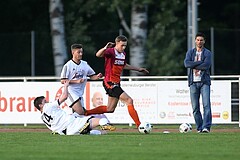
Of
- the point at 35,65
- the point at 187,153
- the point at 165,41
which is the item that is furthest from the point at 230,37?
the point at 187,153

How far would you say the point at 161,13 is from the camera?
42844 mm

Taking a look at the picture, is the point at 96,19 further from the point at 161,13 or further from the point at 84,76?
A: the point at 84,76

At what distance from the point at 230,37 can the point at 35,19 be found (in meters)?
9.70

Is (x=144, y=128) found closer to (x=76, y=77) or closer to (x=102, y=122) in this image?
(x=102, y=122)

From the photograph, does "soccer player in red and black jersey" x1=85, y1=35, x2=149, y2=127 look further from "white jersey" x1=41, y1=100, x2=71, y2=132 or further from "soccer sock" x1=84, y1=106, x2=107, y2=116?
→ "white jersey" x1=41, y1=100, x2=71, y2=132

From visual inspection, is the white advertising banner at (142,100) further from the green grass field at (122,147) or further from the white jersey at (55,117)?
the green grass field at (122,147)

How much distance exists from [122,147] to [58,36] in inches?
829

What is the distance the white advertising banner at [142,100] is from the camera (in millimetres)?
26328

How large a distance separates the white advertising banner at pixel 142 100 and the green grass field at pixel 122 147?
254 inches

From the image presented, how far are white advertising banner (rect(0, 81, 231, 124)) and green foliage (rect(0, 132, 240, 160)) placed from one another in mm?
6443

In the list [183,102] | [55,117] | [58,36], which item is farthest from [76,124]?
[58,36]

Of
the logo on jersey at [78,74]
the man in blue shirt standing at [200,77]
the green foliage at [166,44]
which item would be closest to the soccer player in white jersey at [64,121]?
the logo on jersey at [78,74]

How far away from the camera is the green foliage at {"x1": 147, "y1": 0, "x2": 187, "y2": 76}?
3856cm

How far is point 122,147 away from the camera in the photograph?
16562 millimetres
